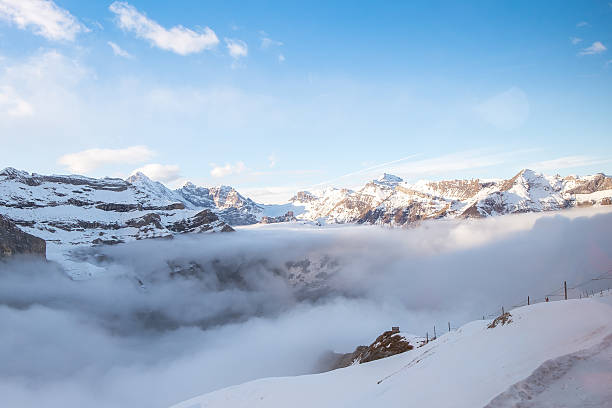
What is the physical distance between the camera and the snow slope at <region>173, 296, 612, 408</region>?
11.2 m

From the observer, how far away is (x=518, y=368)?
13.7m

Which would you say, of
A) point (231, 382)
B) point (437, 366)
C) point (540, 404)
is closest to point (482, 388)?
point (540, 404)

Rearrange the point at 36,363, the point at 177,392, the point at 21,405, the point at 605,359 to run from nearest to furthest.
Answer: the point at 605,359, the point at 21,405, the point at 177,392, the point at 36,363

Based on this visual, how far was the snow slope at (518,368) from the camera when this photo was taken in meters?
11.2

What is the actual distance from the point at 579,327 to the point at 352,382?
2039cm

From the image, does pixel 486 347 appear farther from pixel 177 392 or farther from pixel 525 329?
pixel 177 392

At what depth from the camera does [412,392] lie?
53.8 feet

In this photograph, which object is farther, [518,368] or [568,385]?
[518,368]

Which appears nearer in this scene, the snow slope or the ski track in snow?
the ski track in snow

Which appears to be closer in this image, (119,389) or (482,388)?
(482,388)

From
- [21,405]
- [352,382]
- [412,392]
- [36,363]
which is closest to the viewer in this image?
[412,392]

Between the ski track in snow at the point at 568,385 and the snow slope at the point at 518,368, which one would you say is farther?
the snow slope at the point at 518,368

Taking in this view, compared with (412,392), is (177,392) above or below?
below

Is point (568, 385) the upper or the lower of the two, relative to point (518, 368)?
upper
